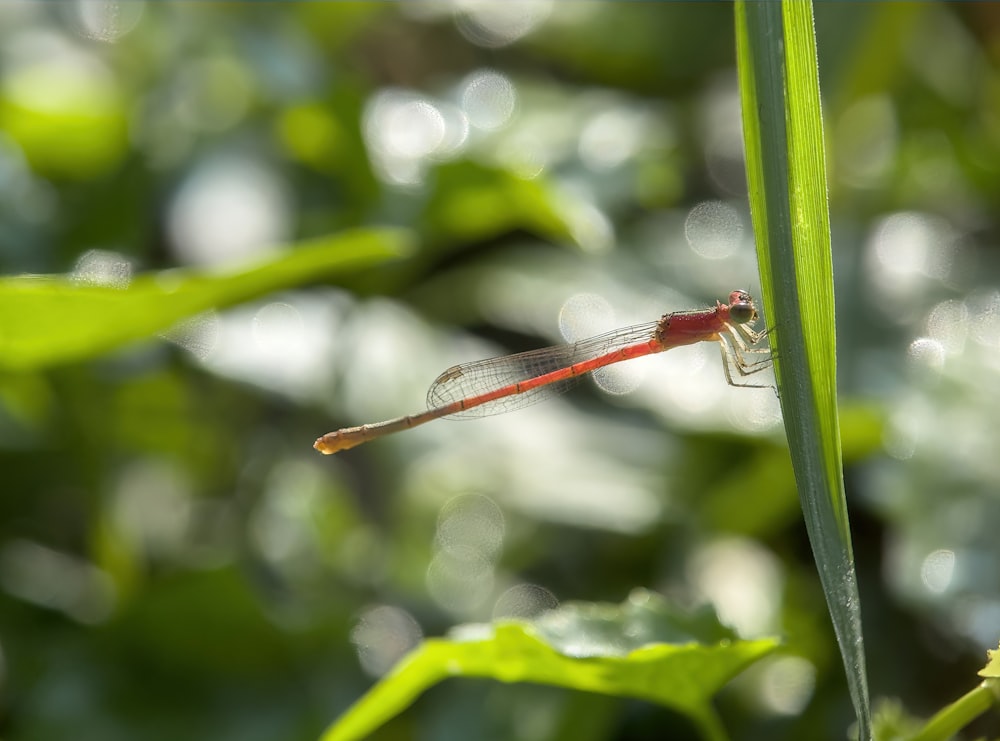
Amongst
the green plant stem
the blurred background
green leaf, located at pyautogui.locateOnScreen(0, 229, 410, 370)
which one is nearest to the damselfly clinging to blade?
the blurred background

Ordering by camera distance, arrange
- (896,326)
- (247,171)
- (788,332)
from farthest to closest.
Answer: (247,171) → (896,326) → (788,332)

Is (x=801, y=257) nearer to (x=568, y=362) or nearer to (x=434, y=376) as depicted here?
(x=568, y=362)

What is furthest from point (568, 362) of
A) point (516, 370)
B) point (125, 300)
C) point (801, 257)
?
point (801, 257)

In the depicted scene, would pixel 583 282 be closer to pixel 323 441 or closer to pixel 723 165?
pixel 723 165

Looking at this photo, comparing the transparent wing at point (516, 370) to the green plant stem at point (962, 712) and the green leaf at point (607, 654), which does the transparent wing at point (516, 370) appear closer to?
the green leaf at point (607, 654)

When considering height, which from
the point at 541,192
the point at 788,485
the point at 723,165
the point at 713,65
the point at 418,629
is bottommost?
the point at 418,629

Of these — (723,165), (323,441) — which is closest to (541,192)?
(323,441)

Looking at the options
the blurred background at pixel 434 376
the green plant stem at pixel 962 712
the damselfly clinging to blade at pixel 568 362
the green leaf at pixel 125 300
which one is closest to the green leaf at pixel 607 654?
the green plant stem at pixel 962 712
